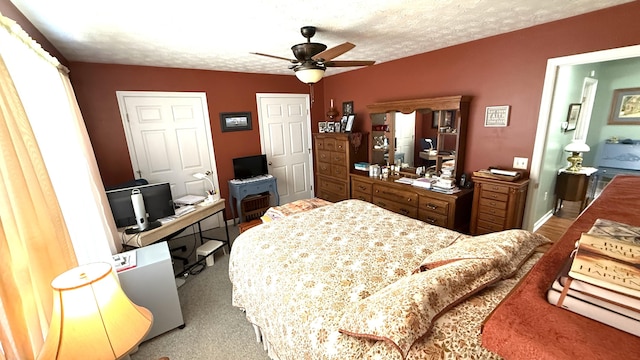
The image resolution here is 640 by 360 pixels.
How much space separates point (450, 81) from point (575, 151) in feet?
7.30

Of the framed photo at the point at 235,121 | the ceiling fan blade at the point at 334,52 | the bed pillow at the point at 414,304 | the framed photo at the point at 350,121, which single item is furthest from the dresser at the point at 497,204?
the framed photo at the point at 235,121

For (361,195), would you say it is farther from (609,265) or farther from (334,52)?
(609,265)

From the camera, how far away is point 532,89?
249 cm

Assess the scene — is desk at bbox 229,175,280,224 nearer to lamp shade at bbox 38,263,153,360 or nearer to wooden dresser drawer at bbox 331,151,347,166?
wooden dresser drawer at bbox 331,151,347,166

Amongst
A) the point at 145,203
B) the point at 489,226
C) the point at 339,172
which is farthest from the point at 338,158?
the point at 145,203

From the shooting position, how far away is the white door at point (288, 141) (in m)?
4.42

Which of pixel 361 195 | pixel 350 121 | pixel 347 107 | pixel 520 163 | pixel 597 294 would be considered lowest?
pixel 361 195

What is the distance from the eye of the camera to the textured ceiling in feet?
5.67

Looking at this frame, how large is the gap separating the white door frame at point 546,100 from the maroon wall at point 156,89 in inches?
137

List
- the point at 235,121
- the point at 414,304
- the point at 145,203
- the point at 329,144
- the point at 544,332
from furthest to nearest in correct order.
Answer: the point at 329,144
the point at 235,121
the point at 145,203
the point at 414,304
the point at 544,332

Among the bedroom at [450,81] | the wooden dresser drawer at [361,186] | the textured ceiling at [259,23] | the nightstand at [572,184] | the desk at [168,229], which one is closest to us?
the textured ceiling at [259,23]

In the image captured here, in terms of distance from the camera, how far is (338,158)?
4.21 metres

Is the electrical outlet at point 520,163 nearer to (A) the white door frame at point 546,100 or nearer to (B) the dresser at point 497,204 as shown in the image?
(A) the white door frame at point 546,100

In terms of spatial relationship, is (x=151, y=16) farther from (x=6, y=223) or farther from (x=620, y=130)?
(x=620, y=130)
